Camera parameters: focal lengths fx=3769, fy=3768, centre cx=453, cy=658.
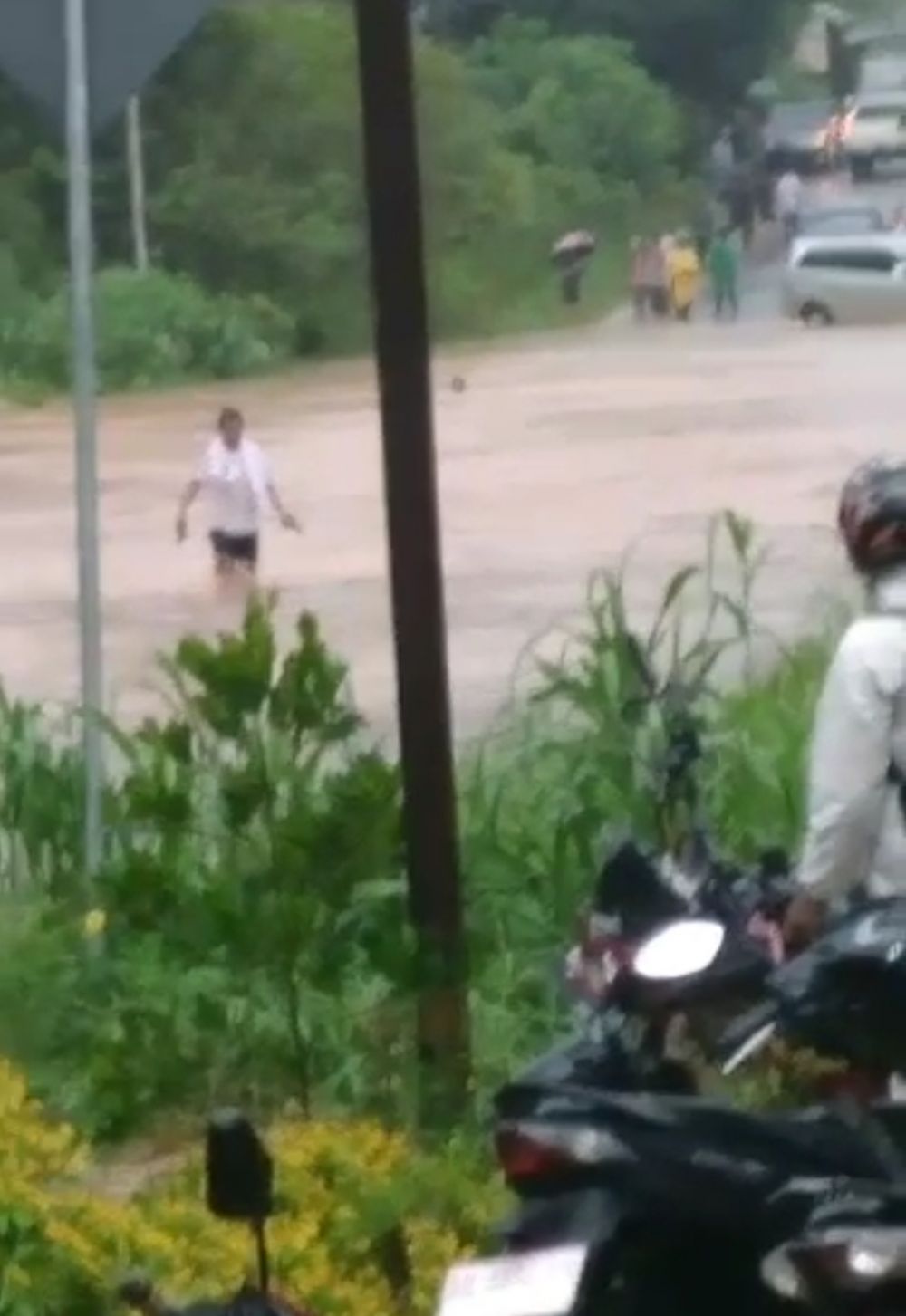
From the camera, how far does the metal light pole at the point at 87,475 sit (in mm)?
7438

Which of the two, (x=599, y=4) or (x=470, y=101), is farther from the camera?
(x=599, y=4)

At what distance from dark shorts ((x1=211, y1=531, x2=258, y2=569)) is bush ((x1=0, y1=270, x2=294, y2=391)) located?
17345mm

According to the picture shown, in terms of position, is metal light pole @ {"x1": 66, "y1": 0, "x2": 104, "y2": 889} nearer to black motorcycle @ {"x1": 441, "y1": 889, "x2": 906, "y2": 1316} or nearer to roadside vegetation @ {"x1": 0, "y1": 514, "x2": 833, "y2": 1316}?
roadside vegetation @ {"x1": 0, "y1": 514, "x2": 833, "y2": 1316}

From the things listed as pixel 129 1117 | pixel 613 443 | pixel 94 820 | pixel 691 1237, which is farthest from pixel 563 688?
pixel 613 443

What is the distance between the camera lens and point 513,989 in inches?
288

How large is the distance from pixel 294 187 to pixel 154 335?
2.82m

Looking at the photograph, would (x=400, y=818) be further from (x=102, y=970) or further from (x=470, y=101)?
(x=470, y=101)

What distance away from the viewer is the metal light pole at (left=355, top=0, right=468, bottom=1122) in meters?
6.29

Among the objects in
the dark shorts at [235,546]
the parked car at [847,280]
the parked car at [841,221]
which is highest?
the dark shorts at [235,546]

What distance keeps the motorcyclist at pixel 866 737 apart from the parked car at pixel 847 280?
122 feet

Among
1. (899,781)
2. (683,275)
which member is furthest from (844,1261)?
(683,275)

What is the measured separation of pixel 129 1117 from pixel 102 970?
37cm

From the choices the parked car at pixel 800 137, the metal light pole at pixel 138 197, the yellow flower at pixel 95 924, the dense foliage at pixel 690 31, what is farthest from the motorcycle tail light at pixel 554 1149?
the dense foliage at pixel 690 31

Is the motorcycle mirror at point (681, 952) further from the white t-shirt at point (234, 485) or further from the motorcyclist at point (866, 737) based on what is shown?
the white t-shirt at point (234, 485)
